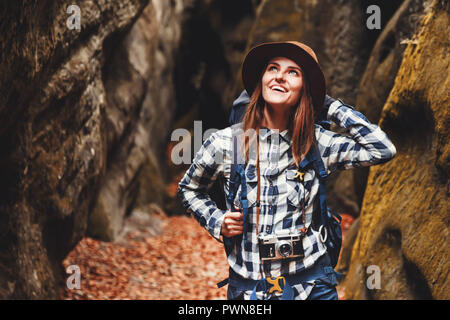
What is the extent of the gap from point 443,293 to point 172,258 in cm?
561

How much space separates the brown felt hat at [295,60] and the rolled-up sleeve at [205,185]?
47cm

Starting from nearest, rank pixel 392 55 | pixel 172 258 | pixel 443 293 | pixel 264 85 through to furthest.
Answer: pixel 264 85 → pixel 443 293 → pixel 392 55 → pixel 172 258

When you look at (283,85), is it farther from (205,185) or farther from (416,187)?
(416,187)

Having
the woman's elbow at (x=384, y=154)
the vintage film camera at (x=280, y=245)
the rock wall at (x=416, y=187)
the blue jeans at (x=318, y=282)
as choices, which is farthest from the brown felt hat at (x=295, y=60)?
the rock wall at (x=416, y=187)

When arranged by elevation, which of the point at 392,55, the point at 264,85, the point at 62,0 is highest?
the point at 62,0

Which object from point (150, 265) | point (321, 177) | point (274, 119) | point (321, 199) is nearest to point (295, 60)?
point (274, 119)

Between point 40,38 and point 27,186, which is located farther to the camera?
point 27,186

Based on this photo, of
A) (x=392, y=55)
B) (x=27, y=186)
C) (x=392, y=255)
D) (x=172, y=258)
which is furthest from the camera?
(x=172, y=258)

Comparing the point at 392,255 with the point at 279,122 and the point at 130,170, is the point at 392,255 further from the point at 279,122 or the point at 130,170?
the point at 130,170

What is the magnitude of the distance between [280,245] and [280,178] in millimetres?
352

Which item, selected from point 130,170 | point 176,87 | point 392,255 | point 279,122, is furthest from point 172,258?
point 176,87

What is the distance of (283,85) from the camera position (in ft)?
8.82

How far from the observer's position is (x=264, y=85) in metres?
2.73

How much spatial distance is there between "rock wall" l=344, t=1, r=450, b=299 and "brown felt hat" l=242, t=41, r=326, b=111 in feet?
5.10
